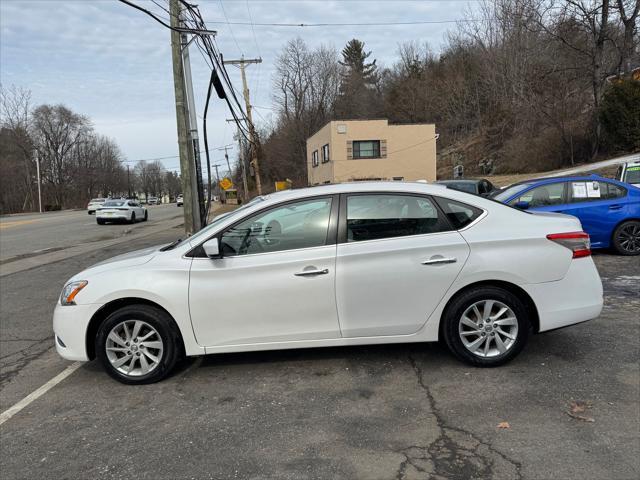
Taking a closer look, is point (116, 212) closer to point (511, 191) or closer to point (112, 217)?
point (112, 217)

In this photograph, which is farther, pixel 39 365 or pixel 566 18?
pixel 566 18

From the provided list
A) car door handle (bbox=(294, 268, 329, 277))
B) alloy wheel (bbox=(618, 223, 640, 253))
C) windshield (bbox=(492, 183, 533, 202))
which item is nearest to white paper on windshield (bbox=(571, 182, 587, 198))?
windshield (bbox=(492, 183, 533, 202))

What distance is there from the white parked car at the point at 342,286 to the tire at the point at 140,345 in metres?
0.01

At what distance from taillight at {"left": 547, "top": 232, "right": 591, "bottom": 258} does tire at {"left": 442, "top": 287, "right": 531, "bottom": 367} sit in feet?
2.02

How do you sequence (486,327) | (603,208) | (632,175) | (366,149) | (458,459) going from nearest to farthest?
(458,459) < (486,327) < (603,208) < (632,175) < (366,149)

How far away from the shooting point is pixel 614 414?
132 inches

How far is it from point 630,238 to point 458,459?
7.65 m

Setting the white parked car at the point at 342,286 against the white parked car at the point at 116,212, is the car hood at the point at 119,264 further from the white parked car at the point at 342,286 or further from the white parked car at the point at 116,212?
the white parked car at the point at 116,212

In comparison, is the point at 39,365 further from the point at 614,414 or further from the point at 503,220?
the point at 614,414

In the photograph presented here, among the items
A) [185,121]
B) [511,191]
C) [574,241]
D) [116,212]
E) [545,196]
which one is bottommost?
[116,212]

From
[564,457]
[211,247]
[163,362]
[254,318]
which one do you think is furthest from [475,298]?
[163,362]

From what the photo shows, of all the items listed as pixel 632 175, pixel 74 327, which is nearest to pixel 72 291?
pixel 74 327

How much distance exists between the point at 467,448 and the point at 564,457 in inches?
22.1

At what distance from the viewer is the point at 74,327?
164 inches
